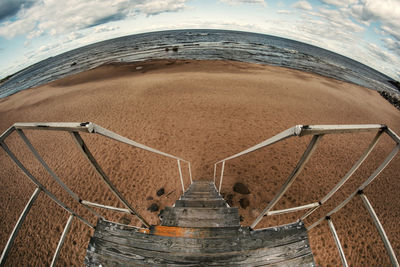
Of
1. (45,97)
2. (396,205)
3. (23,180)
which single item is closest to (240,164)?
(396,205)

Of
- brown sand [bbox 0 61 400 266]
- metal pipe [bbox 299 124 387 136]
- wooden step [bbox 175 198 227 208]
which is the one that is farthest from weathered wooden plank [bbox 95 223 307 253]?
brown sand [bbox 0 61 400 266]

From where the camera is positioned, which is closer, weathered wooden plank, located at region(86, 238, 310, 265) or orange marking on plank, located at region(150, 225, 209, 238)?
weathered wooden plank, located at region(86, 238, 310, 265)

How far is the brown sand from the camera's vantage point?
461 cm

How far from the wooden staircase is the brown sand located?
2841 millimetres

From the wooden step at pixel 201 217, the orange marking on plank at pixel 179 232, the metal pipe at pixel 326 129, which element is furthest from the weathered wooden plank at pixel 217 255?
the metal pipe at pixel 326 129

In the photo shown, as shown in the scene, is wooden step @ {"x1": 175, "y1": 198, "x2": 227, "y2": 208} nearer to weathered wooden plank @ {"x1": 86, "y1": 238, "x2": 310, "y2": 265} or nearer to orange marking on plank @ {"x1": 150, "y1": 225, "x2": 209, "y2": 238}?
orange marking on plank @ {"x1": 150, "y1": 225, "x2": 209, "y2": 238}

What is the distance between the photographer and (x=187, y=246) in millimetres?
1959

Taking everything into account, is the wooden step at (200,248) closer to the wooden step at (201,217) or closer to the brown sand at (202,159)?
the wooden step at (201,217)

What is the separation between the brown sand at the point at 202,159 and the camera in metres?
4.61

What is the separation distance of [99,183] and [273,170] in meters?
6.85

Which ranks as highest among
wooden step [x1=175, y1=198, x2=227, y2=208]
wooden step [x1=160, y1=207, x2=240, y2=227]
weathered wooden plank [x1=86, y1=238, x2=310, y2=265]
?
wooden step [x1=175, y1=198, x2=227, y2=208]

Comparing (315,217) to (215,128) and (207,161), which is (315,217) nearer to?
Result: (207,161)

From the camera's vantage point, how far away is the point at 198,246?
196 cm

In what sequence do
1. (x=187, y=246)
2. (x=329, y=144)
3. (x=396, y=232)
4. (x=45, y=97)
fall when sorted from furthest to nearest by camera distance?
(x=45, y=97) < (x=329, y=144) < (x=396, y=232) < (x=187, y=246)
